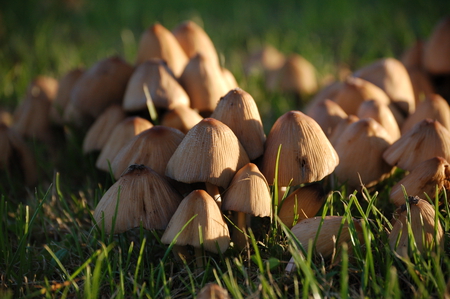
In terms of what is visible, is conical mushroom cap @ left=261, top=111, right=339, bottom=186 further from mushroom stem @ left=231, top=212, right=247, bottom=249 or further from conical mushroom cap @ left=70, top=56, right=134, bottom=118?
conical mushroom cap @ left=70, top=56, right=134, bottom=118

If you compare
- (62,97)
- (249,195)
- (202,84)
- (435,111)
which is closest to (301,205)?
(249,195)

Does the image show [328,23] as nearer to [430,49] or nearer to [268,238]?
[430,49]

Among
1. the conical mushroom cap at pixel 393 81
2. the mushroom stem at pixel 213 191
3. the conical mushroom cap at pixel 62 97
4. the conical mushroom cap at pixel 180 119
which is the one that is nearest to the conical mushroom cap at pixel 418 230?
the mushroom stem at pixel 213 191

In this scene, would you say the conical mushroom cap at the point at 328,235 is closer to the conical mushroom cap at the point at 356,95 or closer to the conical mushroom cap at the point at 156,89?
the conical mushroom cap at the point at 156,89

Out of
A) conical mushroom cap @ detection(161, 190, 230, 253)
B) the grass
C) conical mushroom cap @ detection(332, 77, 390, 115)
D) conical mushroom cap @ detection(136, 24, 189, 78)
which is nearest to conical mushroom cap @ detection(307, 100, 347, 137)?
conical mushroom cap @ detection(332, 77, 390, 115)

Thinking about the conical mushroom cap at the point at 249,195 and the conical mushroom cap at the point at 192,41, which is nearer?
the conical mushroom cap at the point at 249,195

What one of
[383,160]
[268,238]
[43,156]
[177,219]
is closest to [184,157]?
[177,219]
